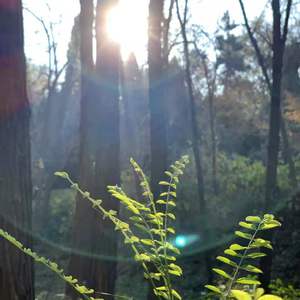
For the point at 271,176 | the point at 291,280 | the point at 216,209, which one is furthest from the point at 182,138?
the point at 271,176

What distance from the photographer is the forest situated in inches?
73.4

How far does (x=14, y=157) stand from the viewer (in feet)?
12.9

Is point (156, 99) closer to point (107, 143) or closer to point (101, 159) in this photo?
point (107, 143)

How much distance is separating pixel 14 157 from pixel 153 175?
22.9 feet

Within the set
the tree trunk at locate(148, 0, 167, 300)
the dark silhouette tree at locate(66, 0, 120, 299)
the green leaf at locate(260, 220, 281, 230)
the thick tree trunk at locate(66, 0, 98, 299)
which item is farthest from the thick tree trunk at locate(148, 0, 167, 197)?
the green leaf at locate(260, 220, 281, 230)

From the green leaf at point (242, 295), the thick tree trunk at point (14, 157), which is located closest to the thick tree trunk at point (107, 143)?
the thick tree trunk at point (14, 157)

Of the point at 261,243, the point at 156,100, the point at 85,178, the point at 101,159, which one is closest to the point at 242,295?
the point at 261,243

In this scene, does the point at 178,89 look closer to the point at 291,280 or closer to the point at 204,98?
the point at 204,98

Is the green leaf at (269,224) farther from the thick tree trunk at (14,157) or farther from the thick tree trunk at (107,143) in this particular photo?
the thick tree trunk at (107,143)

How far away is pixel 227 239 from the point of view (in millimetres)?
17672

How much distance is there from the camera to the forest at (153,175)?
186 centimetres

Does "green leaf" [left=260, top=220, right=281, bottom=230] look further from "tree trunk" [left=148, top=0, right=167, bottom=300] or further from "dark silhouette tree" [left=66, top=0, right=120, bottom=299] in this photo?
"tree trunk" [left=148, top=0, right=167, bottom=300]

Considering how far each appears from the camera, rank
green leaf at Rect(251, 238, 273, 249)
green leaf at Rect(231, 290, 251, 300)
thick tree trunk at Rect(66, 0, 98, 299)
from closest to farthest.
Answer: green leaf at Rect(231, 290, 251, 300)
green leaf at Rect(251, 238, 273, 249)
thick tree trunk at Rect(66, 0, 98, 299)

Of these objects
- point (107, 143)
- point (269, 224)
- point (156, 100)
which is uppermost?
point (156, 100)
